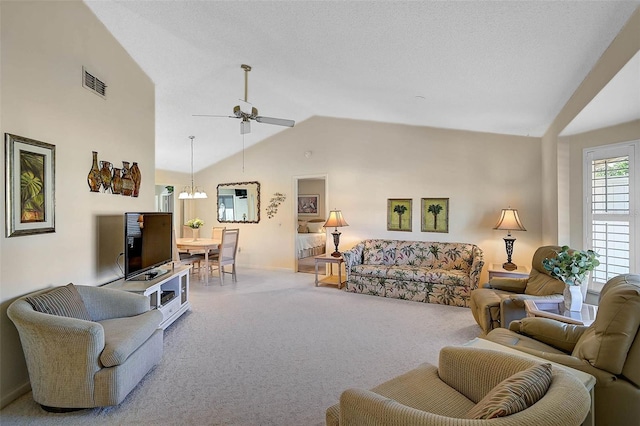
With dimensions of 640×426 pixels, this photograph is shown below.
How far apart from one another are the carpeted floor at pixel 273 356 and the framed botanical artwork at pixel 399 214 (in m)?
1.43

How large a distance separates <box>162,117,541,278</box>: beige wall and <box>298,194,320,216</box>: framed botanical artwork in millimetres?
2703

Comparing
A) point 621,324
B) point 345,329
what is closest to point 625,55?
point 621,324

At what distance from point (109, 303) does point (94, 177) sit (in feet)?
4.26

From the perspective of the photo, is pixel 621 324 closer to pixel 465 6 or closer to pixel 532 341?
pixel 532 341

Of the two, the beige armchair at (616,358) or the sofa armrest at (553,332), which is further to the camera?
the sofa armrest at (553,332)

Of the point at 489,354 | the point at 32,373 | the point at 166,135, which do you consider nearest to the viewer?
Answer: the point at 489,354

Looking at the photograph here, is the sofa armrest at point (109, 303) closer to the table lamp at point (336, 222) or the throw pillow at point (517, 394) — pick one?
the throw pillow at point (517, 394)

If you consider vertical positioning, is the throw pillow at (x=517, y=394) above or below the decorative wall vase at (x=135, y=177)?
below

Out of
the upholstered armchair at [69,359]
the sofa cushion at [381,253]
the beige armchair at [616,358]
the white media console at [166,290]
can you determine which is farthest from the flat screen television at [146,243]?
the beige armchair at [616,358]

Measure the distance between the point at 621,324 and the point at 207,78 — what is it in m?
4.77

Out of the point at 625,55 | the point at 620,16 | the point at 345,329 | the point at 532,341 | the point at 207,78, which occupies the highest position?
the point at 207,78

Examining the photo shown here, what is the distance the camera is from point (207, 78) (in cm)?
440

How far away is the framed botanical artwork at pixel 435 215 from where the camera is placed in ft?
17.5

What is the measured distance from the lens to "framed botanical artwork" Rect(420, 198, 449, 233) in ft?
17.5
